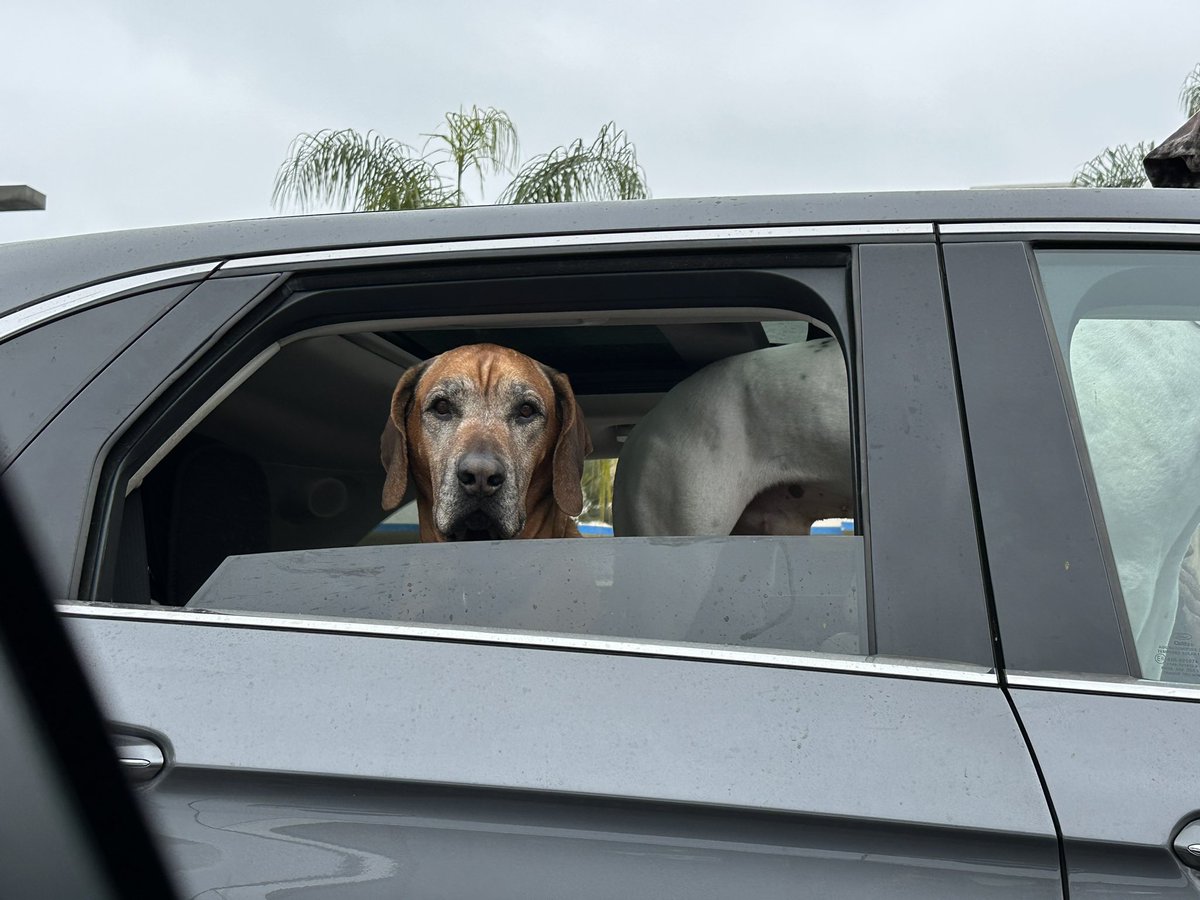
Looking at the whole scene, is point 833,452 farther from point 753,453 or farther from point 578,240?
point 578,240

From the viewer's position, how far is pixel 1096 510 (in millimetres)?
1381

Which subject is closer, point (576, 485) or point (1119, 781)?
point (1119, 781)

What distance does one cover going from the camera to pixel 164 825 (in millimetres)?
1230

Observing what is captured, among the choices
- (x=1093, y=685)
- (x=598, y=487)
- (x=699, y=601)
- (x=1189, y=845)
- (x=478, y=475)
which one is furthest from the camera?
(x=598, y=487)

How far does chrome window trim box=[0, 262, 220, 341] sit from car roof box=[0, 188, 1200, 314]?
0.6 inches

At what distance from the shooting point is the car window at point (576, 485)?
1.42 m

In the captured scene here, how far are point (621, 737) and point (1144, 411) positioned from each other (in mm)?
969

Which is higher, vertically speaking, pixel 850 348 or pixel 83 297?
pixel 83 297

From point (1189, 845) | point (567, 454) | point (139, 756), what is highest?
point (567, 454)

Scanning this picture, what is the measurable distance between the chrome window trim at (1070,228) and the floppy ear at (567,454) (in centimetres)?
146

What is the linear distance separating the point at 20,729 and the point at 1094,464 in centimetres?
135

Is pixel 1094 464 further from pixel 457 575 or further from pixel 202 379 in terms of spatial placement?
pixel 202 379

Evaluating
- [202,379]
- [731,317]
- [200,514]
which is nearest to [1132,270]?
[731,317]

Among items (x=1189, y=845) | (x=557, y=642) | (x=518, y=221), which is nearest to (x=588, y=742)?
(x=557, y=642)
